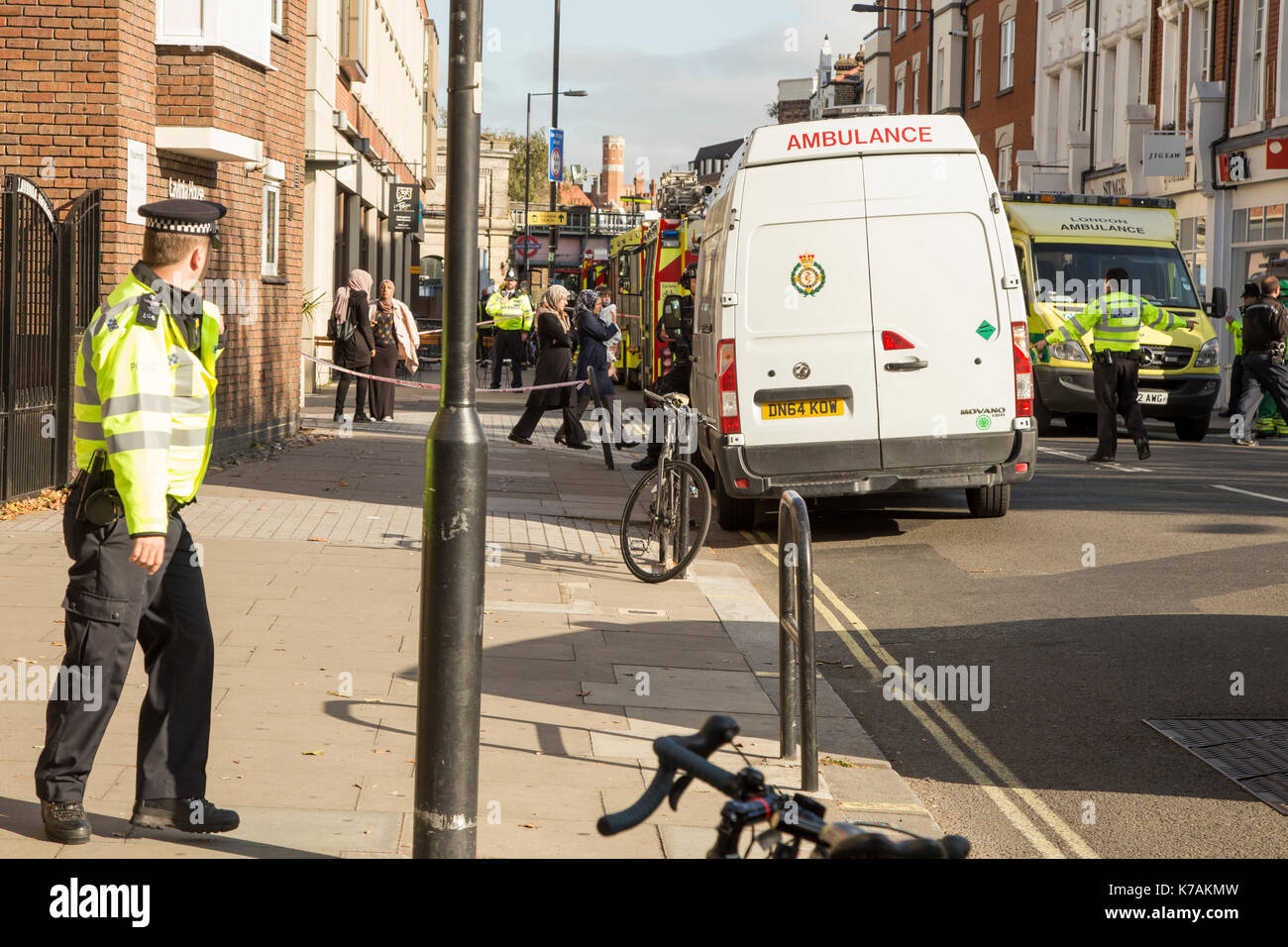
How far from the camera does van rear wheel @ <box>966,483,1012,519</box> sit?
12.8 metres

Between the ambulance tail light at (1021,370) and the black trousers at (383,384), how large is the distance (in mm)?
11749

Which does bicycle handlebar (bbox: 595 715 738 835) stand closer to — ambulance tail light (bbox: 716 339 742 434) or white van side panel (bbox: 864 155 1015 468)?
ambulance tail light (bbox: 716 339 742 434)

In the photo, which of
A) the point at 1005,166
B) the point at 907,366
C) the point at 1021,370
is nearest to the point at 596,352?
the point at 907,366

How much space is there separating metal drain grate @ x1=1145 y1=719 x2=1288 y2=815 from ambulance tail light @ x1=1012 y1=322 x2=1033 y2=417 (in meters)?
5.13

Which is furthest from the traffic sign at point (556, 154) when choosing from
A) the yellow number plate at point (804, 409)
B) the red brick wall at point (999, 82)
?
the yellow number plate at point (804, 409)

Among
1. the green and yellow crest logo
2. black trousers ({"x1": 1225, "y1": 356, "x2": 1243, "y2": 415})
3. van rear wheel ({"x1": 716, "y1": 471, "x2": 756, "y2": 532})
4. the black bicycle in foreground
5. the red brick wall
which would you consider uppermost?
the red brick wall

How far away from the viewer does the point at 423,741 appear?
427cm

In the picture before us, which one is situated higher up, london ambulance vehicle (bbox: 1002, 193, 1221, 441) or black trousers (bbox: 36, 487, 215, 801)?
london ambulance vehicle (bbox: 1002, 193, 1221, 441)

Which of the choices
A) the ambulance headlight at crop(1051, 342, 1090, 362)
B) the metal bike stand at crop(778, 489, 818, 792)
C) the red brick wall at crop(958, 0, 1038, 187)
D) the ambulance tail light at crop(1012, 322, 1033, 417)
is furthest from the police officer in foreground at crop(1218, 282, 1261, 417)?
the red brick wall at crop(958, 0, 1038, 187)

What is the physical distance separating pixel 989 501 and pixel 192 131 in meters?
7.67

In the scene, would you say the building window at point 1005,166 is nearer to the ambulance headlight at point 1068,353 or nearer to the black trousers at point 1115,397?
the ambulance headlight at point 1068,353

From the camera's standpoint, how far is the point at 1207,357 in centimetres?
2088

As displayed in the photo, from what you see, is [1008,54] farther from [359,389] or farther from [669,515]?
[669,515]
